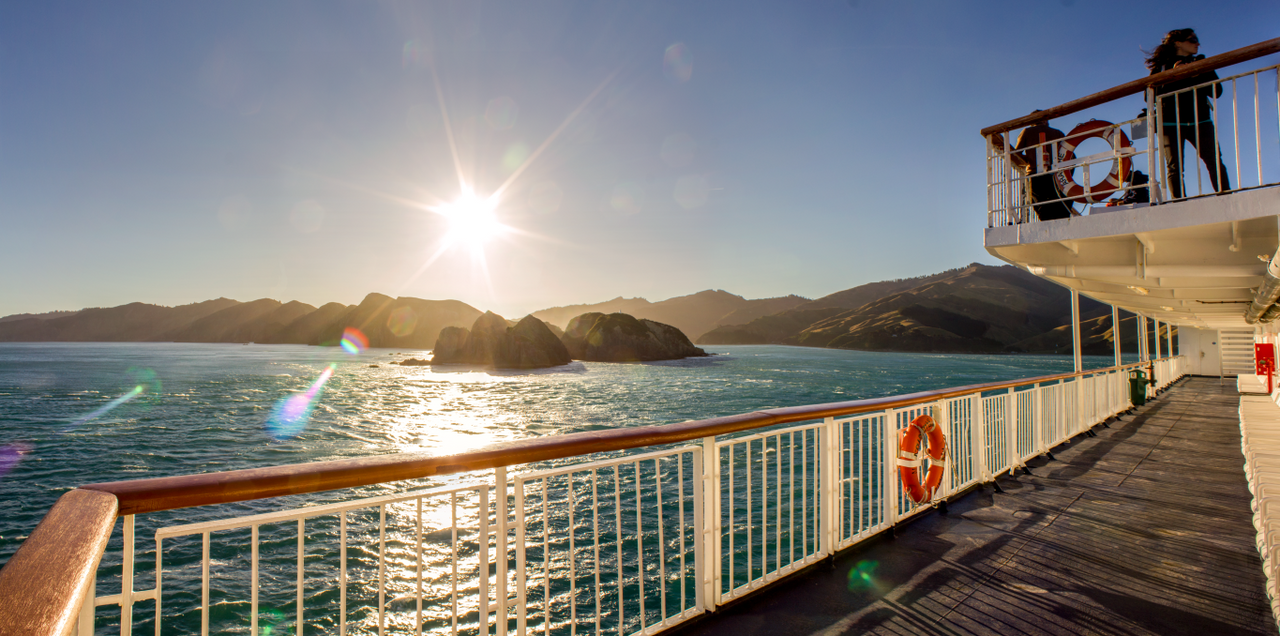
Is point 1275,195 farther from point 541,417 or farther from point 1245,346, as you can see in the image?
point 541,417

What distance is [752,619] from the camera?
8.98 ft

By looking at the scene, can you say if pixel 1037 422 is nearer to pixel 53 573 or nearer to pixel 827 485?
pixel 827 485

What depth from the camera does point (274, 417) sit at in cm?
2762

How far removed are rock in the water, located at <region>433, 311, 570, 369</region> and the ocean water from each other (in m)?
15.3

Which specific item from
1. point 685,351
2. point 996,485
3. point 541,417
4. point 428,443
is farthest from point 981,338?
point 996,485

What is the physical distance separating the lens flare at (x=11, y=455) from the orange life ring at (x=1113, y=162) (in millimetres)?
24836

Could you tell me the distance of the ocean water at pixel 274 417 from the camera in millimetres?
13750

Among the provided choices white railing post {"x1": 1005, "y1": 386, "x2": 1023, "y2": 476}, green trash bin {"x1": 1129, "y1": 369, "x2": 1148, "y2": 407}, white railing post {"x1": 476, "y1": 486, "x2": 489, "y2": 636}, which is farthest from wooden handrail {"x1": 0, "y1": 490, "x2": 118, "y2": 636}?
green trash bin {"x1": 1129, "y1": 369, "x2": 1148, "y2": 407}

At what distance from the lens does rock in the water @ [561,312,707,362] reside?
87.1 metres

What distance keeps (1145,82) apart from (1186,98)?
488mm

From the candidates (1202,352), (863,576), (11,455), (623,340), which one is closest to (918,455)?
(863,576)

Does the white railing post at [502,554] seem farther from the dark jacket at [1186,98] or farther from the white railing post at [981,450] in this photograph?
the dark jacket at [1186,98]

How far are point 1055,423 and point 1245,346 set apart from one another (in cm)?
1966

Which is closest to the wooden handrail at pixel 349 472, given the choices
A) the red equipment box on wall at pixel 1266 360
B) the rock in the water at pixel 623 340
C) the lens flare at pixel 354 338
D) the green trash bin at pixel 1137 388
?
the green trash bin at pixel 1137 388
